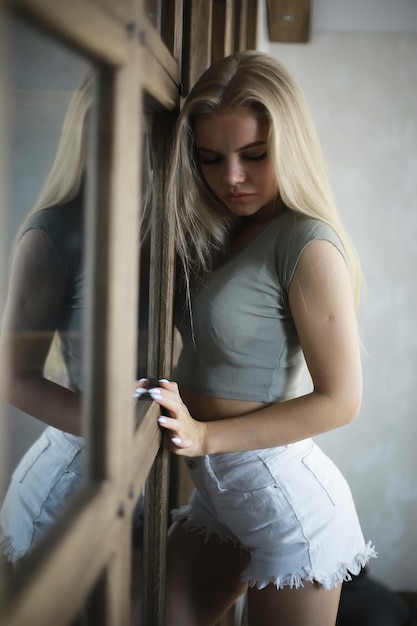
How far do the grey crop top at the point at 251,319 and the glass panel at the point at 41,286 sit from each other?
1.89 ft

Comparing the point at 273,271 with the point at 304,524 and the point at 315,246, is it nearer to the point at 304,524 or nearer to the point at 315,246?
the point at 315,246

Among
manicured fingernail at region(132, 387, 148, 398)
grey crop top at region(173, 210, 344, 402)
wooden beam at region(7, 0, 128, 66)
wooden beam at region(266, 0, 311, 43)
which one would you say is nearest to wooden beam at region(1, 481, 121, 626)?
manicured fingernail at region(132, 387, 148, 398)

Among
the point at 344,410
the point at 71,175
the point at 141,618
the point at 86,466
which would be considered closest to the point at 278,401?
the point at 344,410

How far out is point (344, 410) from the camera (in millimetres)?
1074

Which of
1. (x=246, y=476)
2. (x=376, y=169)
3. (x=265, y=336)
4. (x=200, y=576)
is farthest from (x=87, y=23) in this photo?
(x=376, y=169)

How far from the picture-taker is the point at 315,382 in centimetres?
108

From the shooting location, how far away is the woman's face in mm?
1054

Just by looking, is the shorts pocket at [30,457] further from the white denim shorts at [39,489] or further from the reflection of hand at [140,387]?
the reflection of hand at [140,387]

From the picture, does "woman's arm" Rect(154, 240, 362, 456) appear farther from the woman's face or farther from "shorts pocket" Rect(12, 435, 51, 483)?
"shorts pocket" Rect(12, 435, 51, 483)

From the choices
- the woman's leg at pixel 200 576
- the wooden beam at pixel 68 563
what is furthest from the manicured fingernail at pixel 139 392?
the woman's leg at pixel 200 576

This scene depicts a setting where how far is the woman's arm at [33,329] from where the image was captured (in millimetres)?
401

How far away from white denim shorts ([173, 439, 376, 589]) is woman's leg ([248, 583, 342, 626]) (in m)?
0.02

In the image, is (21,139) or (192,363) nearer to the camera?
(21,139)

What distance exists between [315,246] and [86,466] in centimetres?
59
